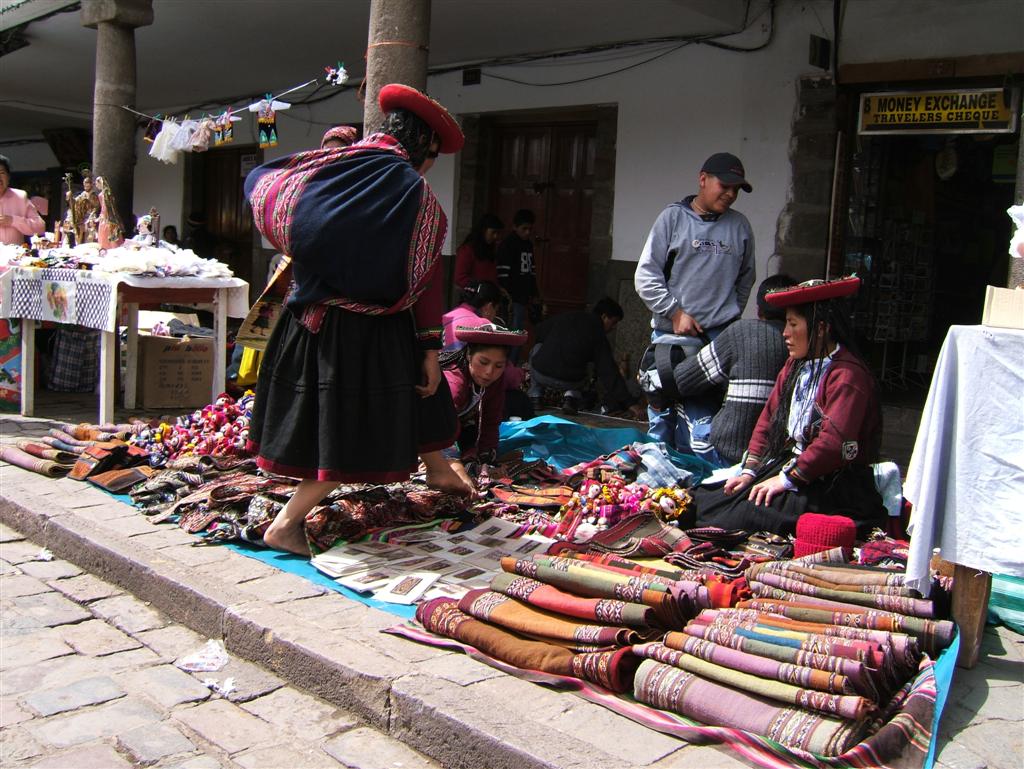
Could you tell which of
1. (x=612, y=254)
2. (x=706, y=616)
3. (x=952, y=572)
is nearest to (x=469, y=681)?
(x=706, y=616)

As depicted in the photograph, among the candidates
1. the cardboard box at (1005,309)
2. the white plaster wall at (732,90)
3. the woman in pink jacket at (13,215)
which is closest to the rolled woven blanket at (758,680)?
the cardboard box at (1005,309)

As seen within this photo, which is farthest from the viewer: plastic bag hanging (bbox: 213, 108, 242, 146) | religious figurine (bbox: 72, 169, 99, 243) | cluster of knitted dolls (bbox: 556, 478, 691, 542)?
plastic bag hanging (bbox: 213, 108, 242, 146)

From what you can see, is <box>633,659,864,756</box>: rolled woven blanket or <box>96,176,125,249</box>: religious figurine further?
<box>96,176,125,249</box>: religious figurine

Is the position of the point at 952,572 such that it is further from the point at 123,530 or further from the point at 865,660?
the point at 123,530

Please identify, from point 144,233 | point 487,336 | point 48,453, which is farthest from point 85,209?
point 487,336

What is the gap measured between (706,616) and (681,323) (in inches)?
113

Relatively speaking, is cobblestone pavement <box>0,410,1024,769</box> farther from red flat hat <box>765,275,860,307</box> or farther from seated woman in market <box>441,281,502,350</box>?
seated woman in market <box>441,281,502,350</box>

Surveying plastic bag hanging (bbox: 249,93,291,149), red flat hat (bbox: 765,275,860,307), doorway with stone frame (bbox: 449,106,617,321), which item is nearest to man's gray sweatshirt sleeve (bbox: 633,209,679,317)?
red flat hat (bbox: 765,275,860,307)

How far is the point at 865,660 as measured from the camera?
8.74 feet

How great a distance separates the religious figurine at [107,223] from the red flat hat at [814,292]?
17.4 ft

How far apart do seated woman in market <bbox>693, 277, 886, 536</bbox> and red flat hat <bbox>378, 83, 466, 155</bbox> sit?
153 cm

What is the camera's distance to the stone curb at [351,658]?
2.63 metres

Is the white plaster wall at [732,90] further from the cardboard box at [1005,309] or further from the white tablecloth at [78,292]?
the cardboard box at [1005,309]

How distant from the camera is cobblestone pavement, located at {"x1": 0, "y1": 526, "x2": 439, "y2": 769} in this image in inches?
111
